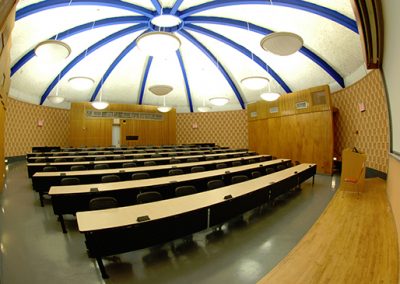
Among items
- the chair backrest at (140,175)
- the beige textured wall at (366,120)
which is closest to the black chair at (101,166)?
the chair backrest at (140,175)

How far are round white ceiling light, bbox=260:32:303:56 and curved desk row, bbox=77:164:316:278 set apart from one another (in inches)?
136

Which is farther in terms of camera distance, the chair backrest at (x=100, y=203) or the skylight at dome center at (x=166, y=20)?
the skylight at dome center at (x=166, y=20)

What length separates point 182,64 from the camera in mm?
14180

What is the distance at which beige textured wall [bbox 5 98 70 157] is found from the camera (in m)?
11.8

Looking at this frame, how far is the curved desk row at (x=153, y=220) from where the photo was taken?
230 centimetres

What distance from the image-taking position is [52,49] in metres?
5.15

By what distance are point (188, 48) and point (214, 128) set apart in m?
7.28

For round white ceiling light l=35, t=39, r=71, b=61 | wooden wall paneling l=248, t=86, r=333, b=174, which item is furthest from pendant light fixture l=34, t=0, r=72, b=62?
wooden wall paneling l=248, t=86, r=333, b=174

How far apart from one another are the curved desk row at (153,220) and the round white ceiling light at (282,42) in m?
3.44

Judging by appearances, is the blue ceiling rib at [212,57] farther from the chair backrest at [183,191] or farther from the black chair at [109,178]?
the chair backrest at [183,191]

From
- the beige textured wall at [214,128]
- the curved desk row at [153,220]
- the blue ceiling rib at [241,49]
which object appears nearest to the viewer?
the curved desk row at [153,220]

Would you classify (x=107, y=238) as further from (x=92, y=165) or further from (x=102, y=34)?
(x=102, y=34)

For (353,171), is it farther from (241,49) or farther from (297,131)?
(241,49)

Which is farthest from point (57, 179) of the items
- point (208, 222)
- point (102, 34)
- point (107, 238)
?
point (102, 34)
